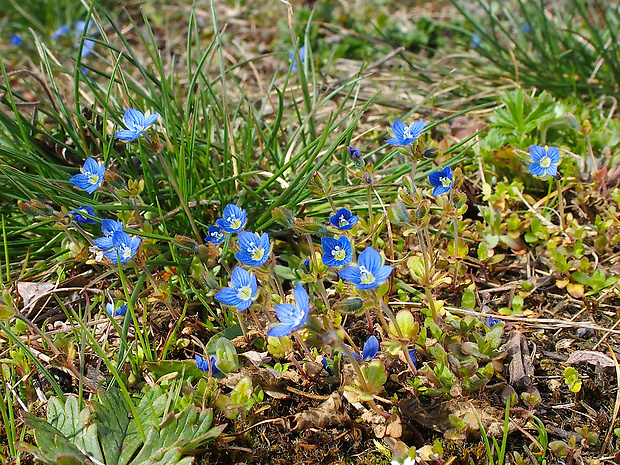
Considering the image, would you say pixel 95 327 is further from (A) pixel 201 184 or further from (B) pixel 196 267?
(A) pixel 201 184

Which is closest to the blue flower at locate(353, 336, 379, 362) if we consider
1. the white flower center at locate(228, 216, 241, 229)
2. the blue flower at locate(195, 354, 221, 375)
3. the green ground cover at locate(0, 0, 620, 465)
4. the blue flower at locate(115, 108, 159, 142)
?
the green ground cover at locate(0, 0, 620, 465)

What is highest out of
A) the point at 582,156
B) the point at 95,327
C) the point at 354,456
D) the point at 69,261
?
the point at 582,156

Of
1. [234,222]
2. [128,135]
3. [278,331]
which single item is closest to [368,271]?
[278,331]

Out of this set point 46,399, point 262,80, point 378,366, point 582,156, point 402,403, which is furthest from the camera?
point 262,80

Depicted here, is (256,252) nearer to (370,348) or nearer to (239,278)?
(239,278)

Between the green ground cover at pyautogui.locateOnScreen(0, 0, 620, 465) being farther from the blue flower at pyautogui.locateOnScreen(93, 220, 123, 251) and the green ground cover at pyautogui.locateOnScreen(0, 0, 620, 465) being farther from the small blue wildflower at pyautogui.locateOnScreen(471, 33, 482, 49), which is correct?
the small blue wildflower at pyautogui.locateOnScreen(471, 33, 482, 49)

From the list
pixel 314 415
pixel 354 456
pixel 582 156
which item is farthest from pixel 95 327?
pixel 582 156
